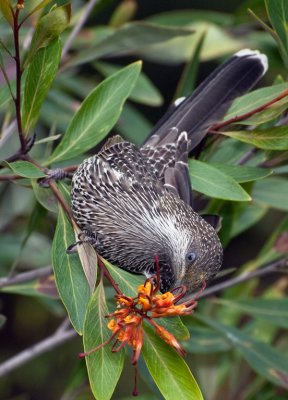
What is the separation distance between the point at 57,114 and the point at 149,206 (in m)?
1.25

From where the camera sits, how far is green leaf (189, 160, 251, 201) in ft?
8.71

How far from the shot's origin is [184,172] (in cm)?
298

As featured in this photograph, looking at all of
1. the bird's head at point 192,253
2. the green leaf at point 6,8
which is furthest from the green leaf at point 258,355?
the green leaf at point 6,8

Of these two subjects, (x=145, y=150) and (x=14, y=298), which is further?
(x=14, y=298)

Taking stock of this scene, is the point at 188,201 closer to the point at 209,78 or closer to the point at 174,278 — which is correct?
the point at 174,278

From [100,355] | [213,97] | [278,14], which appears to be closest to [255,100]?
[278,14]

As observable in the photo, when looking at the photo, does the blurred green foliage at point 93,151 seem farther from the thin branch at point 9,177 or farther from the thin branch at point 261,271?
the thin branch at point 261,271

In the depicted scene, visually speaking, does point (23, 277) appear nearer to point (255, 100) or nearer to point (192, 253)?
point (192, 253)

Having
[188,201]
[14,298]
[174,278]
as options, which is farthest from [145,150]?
[14,298]

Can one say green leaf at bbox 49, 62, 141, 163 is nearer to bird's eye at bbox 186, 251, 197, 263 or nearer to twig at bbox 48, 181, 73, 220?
twig at bbox 48, 181, 73, 220

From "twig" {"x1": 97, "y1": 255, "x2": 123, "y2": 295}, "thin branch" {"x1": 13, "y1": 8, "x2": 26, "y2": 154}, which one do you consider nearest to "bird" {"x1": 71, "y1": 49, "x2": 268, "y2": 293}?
"twig" {"x1": 97, "y1": 255, "x2": 123, "y2": 295}

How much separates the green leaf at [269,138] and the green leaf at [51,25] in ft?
2.21

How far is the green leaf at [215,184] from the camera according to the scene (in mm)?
2655

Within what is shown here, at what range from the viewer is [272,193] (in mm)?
3621
